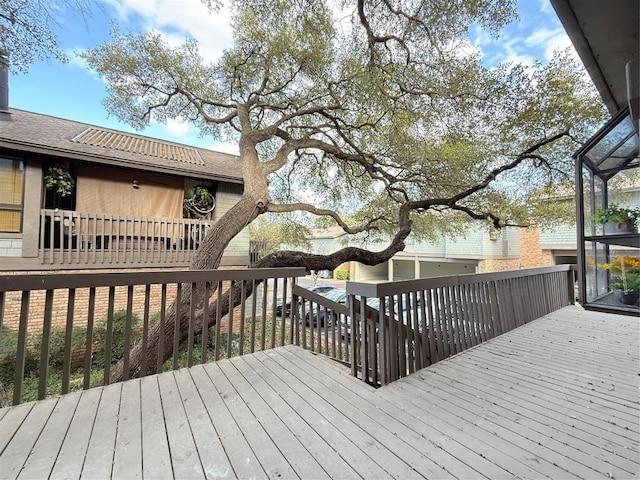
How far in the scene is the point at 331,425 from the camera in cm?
188

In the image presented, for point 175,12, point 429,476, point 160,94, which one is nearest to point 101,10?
point 175,12

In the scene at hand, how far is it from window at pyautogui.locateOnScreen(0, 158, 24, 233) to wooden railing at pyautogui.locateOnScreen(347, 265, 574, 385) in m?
7.69

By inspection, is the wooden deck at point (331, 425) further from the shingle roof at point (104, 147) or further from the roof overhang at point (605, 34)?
the shingle roof at point (104, 147)

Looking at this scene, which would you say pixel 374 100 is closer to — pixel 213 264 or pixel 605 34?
pixel 605 34

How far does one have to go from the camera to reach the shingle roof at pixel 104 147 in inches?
248

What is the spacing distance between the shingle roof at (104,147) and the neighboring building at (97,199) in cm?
2

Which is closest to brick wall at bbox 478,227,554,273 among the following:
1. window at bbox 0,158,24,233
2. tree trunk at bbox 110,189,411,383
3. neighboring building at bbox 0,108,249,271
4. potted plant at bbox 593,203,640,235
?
potted plant at bbox 593,203,640,235

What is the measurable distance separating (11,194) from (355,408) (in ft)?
27.8

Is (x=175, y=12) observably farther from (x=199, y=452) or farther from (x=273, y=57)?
(x=199, y=452)

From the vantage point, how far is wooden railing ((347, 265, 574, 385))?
2.66m

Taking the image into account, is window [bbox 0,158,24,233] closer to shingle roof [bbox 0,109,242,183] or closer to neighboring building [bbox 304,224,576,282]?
shingle roof [bbox 0,109,242,183]

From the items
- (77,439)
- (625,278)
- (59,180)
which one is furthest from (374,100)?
(59,180)

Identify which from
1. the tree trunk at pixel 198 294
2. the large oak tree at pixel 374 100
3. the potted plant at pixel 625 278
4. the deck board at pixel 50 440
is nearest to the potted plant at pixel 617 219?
the potted plant at pixel 625 278

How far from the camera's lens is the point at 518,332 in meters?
4.16
